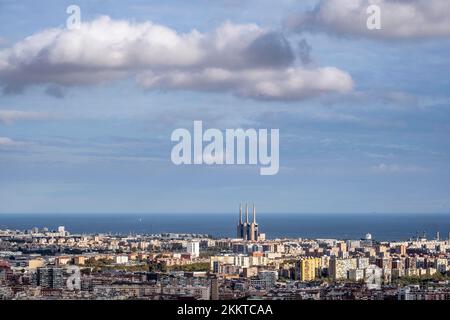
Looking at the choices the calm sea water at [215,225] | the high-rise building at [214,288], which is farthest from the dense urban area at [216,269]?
the calm sea water at [215,225]

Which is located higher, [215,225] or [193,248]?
[215,225]

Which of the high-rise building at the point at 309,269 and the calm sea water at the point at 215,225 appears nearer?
the high-rise building at the point at 309,269

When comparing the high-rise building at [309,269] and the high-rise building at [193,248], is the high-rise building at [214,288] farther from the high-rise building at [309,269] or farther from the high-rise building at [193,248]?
the high-rise building at [193,248]

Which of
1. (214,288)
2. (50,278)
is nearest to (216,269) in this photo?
(50,278)

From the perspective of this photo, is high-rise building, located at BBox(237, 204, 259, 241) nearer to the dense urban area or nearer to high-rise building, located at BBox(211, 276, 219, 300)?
the dense urban area

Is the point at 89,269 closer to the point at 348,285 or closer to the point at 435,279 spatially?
the point at 348,285

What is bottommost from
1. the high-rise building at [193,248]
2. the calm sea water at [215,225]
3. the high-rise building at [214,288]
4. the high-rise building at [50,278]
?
the high-rise building at [214,288]

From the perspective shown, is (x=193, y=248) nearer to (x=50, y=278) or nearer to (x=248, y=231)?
(x=248, y=231)

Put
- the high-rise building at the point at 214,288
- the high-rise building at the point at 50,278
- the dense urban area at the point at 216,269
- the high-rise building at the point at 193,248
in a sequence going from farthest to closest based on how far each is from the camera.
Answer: the high-rise building at the point at 193,248, the high-rise building at the point at 50,278, the dense urban area at the point at 216,269, the high-rise building at the point at 214,288

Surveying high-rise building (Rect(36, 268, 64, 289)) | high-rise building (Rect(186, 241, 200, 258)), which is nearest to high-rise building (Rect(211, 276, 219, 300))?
high-rise building (Rect(36, 268, 64, 289))
